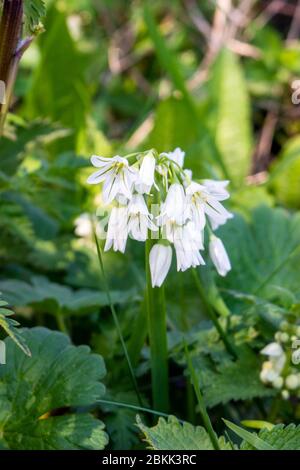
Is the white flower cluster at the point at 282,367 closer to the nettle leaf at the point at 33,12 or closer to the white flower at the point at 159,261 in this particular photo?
the white flower at the point at 159,261

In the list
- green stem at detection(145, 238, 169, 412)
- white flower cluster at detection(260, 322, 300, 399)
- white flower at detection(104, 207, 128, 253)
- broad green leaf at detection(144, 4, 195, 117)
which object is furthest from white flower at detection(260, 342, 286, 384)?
broad green leaf at detection(144, 4, 195, 117)

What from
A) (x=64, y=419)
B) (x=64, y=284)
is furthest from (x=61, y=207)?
(x=64, y=419)

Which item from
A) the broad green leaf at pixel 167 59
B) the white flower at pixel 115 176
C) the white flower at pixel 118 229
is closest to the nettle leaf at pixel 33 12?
the white flower at pixel 115 176

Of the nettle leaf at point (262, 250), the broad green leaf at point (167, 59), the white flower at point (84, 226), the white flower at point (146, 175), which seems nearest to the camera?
the white flower at point (146, 175)

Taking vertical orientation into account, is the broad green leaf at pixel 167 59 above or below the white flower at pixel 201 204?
above

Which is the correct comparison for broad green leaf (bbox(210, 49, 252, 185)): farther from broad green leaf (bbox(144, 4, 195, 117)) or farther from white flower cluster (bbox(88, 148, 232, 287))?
white flower cluster (bbox(88, 148, 232, 287))

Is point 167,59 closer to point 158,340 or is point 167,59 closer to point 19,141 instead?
point 19,141
